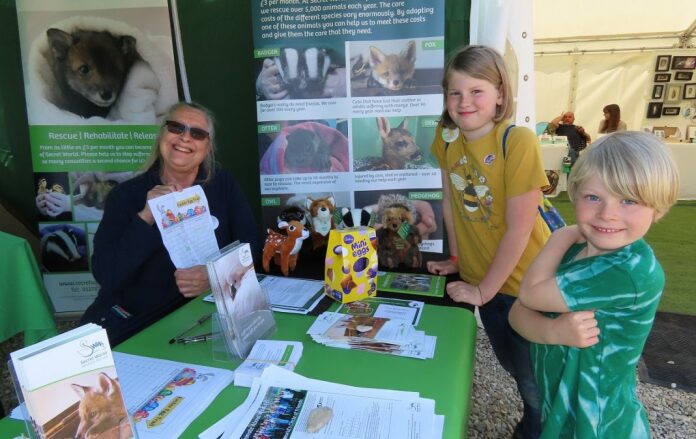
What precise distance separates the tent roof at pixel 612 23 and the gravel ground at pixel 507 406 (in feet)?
19.3

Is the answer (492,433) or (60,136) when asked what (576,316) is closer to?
(492,433)

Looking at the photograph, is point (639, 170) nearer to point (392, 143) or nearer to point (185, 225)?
point (185, 225)

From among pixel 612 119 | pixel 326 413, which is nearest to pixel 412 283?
pixel 326 413

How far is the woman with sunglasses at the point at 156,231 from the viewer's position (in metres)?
1.59

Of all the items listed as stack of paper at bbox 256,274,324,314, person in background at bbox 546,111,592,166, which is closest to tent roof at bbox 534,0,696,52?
person in background at bbox 546,111,592,166

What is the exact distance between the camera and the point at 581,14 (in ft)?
22.2

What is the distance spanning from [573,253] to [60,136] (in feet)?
10.3

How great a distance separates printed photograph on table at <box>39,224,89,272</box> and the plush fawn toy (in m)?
2.04

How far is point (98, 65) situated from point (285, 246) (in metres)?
2.15

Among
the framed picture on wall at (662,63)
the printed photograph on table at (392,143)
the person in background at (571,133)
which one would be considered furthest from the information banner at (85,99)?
the framed picture on wall at (662,63)

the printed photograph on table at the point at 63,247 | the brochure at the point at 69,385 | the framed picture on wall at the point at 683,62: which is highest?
the framed picture on wall at the point at 683,62

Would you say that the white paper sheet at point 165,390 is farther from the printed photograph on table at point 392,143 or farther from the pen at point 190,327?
the printed photograph on table at point 392,143

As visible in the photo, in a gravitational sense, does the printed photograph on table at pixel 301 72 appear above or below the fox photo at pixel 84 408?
above

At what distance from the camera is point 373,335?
1.21 meters
